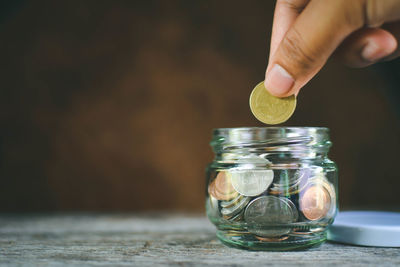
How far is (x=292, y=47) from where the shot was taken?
0.85m

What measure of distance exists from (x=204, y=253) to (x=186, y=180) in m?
1.30

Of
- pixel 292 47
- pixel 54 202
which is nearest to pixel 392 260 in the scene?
pixel 292 47

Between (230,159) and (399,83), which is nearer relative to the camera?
(230,159)

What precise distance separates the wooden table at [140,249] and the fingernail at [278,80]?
13.8 inches

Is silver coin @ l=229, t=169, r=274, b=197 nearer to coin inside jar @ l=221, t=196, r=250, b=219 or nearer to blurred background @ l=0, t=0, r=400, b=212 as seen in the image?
coin inside jar @ l=221, t=196, r=250, b=219

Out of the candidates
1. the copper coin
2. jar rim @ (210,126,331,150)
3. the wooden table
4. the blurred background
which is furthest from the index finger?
the blurred background

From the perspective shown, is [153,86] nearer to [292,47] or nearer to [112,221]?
[112,221]

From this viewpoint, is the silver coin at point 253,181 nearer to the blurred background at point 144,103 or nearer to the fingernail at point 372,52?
the fingernail at point 372,52

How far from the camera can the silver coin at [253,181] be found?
80 centimetres

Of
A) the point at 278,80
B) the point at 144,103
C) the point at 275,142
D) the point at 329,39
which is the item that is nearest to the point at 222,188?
the point at 275,142

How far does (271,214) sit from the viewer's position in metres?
0.78

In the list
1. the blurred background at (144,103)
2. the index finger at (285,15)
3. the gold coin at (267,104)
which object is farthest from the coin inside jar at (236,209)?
the blurred background at (144,103)

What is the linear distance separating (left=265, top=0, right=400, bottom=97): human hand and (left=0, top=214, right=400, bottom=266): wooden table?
366 mm

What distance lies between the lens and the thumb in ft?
2.59
